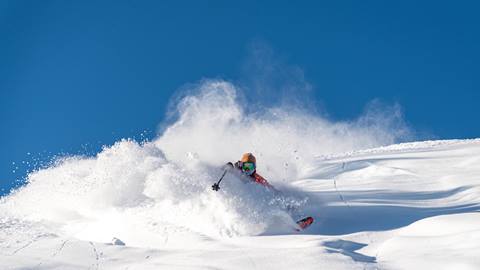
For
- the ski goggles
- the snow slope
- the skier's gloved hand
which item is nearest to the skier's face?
the ski goggles

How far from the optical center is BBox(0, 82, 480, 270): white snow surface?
22.1 ft

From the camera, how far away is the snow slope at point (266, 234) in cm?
659

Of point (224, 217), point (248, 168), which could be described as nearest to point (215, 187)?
point (224, 217)

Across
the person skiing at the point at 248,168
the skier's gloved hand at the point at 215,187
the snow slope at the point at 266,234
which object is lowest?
the snow slope at the point at 266,234

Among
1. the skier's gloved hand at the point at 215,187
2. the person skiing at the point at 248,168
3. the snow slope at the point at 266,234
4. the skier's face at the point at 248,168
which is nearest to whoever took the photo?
the snow slope at the point at 266,234

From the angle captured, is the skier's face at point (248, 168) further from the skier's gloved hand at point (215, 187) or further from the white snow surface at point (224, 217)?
the skier's gloved hand at point (215, 187)

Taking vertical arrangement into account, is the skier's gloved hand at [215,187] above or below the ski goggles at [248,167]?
below

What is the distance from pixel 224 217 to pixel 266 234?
78 centimetres

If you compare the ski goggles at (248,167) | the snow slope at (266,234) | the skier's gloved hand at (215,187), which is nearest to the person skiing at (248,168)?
the ski goggles at (248,167)

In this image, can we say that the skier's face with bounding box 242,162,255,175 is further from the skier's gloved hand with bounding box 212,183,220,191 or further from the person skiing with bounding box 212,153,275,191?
the skier's gloved hand with bounding box 212,183,220,191

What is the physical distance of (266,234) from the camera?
884 centimetres

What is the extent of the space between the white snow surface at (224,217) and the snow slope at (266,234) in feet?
0.07

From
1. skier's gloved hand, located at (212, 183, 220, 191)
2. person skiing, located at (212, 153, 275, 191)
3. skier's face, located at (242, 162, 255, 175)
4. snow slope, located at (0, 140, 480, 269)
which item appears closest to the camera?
snow slope, located at (0, 140, 480, 269)

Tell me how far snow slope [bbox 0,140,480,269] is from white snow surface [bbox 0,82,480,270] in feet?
0.07
